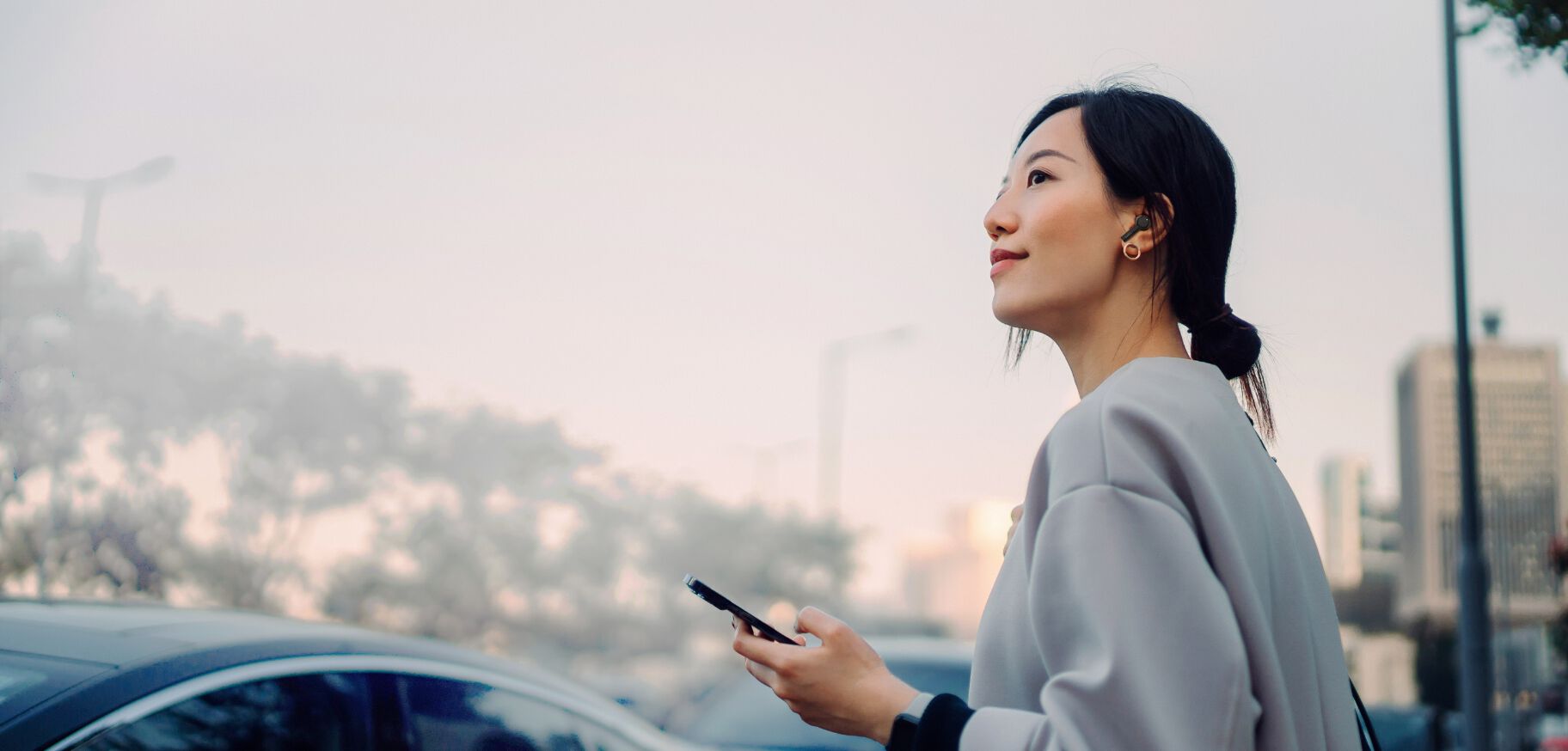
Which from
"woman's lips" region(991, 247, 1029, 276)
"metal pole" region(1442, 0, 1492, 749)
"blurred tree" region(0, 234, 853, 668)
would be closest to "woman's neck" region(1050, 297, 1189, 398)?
"woman's lips" region(991, 247, 1029, 276)

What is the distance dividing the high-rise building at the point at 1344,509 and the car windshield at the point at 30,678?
152902mm

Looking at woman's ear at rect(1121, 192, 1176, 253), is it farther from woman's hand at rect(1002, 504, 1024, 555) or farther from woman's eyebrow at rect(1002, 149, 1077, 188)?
woman's hand at rect(1002, 504, 1024, 555)

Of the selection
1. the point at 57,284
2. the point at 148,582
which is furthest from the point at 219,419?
the point at 57,284

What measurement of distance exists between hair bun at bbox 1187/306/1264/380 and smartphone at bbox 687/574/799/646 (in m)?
0.64

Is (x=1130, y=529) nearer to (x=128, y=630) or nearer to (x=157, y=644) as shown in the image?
(x=157, y=644)

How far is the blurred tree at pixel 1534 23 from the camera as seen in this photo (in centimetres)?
335

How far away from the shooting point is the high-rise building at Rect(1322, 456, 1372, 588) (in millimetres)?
149750

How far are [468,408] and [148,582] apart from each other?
12340 mm

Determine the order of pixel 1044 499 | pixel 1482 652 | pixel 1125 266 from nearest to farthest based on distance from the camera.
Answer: pixel 1044 499 → pixel 1125 266 → pixel 1482 652

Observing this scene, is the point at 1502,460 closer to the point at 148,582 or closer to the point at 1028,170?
the point at 148,582

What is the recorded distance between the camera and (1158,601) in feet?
4.26

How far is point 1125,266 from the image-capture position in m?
1.70

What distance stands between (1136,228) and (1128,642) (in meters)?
0.59

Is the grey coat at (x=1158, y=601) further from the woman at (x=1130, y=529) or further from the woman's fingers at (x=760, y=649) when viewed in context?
the woman's fingers at (x=760, y=649)
